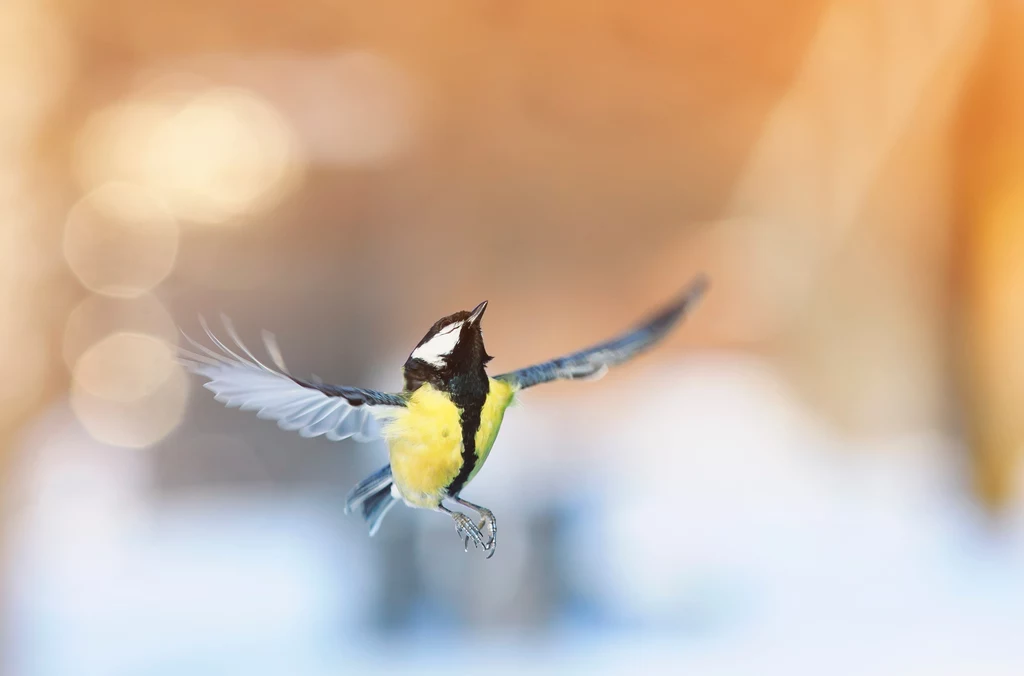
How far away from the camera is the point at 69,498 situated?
1.80 meters

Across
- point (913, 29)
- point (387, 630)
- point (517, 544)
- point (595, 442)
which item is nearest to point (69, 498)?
point (387, 630)

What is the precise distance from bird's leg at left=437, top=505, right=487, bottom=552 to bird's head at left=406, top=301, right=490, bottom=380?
37 millimetres

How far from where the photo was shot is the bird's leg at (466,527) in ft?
0.75

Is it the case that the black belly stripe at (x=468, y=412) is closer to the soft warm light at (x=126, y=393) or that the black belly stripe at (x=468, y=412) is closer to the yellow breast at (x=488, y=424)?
the yellow breast at (x=488, y=424)

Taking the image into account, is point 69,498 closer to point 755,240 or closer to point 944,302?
point 755,240

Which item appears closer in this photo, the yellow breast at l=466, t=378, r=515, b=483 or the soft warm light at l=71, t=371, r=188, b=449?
the yellow breast at l=466, t=378, r=515, b=483

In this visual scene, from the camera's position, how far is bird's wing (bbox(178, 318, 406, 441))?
19 centimetres

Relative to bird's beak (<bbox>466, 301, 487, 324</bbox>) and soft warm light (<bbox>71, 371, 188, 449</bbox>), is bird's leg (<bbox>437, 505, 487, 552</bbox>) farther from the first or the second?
soft warm light (<bbox>71, 371, 188, 449</bbox>)

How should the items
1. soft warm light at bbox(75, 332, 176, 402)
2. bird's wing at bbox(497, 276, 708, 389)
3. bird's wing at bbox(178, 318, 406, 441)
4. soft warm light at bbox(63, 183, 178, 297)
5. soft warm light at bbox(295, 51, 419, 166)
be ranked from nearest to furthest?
1. bird's wing at bbox(178, 318, 406, 441)
2. bird's wing at bbox(497, 276, 708, 389)
3. soft warm light at bbox(75, 332, 176, 402)
4. soft warm light at bbox(63, 183, 178, 297)
5. soft warm light at bbox(295, 51, 419, 166)

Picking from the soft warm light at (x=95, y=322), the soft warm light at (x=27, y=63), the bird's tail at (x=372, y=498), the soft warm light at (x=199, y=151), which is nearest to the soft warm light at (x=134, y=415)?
the soft warm light at (x=95, y=322)

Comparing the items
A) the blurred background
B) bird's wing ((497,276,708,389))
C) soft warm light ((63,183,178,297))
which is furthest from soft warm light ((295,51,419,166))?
bird's wing ((497,276,708,389))

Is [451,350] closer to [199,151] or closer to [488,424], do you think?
[488,424]

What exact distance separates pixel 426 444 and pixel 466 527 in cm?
3

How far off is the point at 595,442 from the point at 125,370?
1.13 metres
